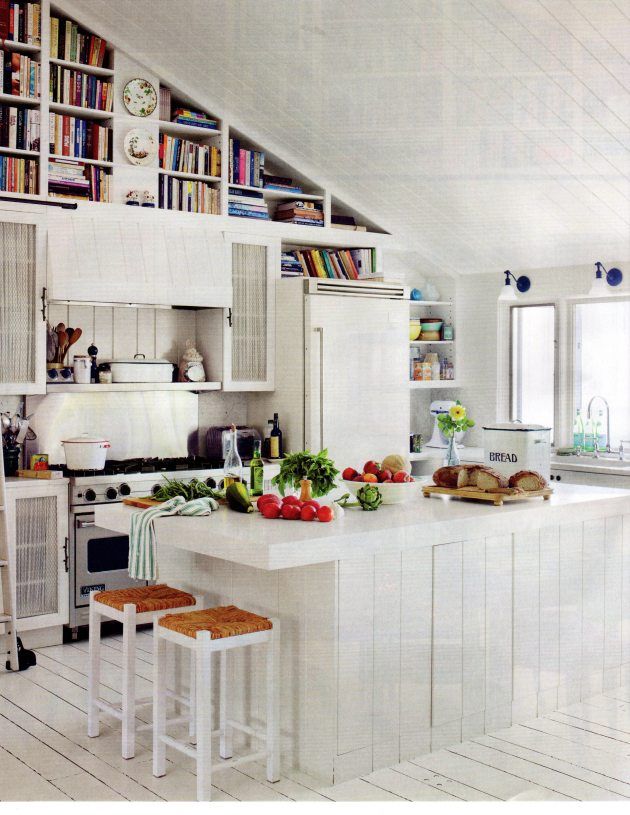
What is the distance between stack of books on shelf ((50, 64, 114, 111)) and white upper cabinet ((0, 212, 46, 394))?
31.9 inches

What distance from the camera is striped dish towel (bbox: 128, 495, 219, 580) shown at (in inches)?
148

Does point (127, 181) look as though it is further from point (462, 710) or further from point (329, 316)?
point (462, 710)

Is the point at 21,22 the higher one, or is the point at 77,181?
the point at 21,22

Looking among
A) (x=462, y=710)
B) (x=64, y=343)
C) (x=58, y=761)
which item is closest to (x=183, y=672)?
(x=58, y=761)

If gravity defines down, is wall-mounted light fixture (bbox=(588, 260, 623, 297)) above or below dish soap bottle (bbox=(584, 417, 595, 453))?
above

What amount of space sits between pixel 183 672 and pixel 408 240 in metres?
4.23

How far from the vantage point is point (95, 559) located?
576 cm

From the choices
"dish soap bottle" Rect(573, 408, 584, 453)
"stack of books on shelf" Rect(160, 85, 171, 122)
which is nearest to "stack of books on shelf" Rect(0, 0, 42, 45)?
"stack of books on shelf" Rect(160, 85, 171, 122)

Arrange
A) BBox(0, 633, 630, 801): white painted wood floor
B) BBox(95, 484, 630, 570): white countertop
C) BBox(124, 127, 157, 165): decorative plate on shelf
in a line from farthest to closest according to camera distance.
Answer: BBox(124, 127, 157, 165): decorative plate on shelf
BBox(0, 633, 630, 801): white painted wood floor
BBox(95, 484, 630, 570): white countertop

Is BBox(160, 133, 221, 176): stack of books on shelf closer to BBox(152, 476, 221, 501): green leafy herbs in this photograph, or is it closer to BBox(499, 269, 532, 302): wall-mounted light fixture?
BBox(499, 269, 532, 302): wall-mounted light fixture

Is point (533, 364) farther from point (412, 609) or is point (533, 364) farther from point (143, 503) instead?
point (143, 503)

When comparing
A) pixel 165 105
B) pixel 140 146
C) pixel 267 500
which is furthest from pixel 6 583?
pixel 165 105

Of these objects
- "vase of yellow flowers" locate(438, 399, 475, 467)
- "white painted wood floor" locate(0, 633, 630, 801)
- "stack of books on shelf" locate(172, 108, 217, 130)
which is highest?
"stack of books on shelf" locate(172, 108, 217, 130)

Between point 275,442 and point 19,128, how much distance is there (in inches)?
99.3
